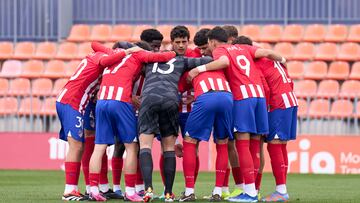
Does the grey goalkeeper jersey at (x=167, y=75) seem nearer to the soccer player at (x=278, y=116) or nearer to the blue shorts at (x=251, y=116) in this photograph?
the blue shorts at (x=251, y=116)

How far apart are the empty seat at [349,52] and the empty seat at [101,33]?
571 centimetres

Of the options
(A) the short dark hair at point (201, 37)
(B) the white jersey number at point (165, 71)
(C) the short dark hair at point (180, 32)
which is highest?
(C) the short dark hair at point (180, 32)

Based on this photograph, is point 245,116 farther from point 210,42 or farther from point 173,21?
point 173,21

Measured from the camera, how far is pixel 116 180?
48.2 ft

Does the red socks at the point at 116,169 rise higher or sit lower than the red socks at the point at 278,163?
lower

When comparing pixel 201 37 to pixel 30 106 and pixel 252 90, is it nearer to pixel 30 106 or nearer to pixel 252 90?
pixel 252 90

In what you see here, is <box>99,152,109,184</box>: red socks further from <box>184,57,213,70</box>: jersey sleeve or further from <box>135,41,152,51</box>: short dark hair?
<box>184,57,213,70</box>: jersey sleeve

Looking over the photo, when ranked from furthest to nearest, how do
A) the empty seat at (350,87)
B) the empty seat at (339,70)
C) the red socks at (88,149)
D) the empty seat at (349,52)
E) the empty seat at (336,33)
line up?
the empty seat at (336,33) → the empty seat at (349,52) → the empty seat at (339,70) → the empty seat at (350,87) → the red socks at (88,149)

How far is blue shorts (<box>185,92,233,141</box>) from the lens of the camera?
13.5 metres

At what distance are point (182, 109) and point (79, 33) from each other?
542 inches

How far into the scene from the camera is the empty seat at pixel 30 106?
2453 cm

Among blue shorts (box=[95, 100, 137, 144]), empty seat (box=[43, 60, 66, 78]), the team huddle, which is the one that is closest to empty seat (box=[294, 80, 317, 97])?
empty seat (box=[43, 60, 66, 78])

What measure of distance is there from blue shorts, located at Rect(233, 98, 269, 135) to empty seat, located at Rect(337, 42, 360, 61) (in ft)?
38.5

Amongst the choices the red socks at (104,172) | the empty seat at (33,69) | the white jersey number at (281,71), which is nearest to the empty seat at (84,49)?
the empty seat at (33,69)
